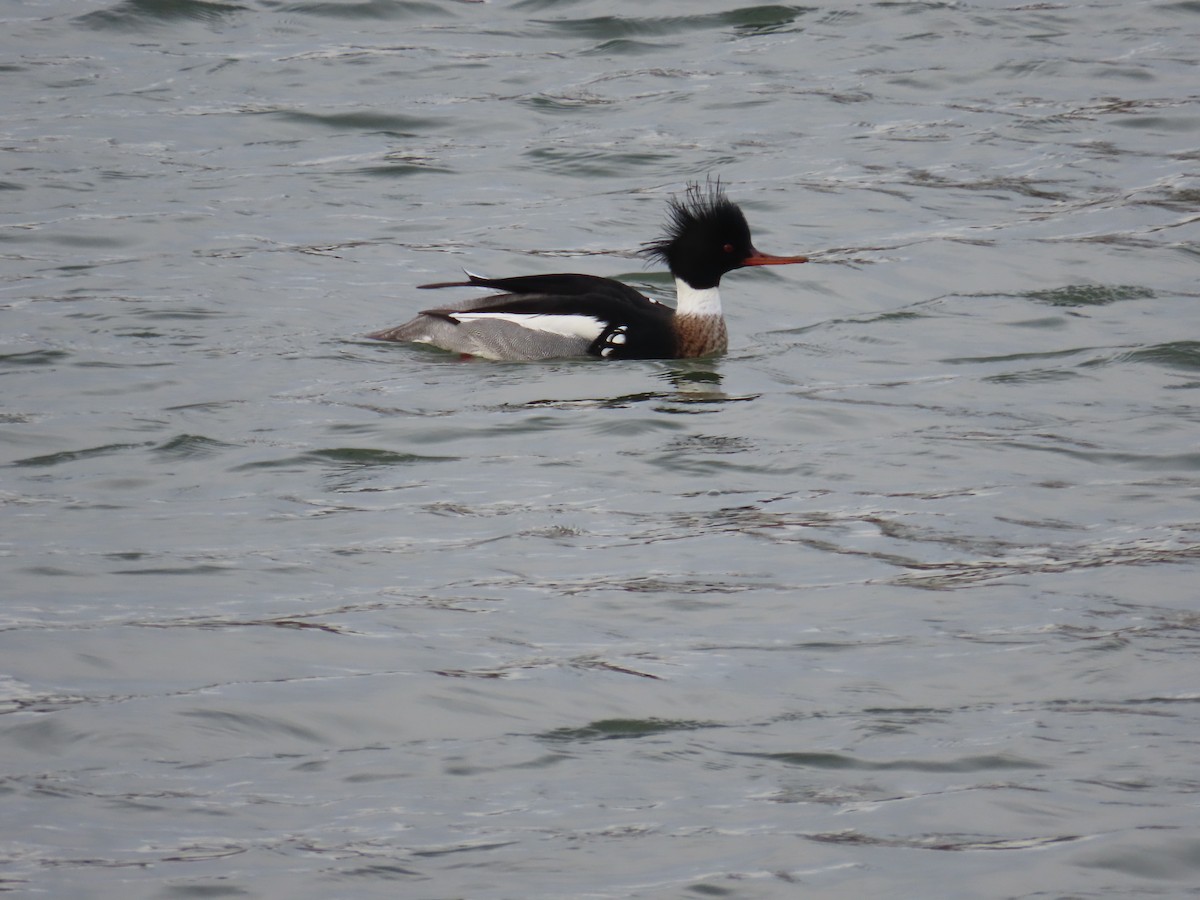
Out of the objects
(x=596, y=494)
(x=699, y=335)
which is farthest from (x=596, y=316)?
(x=596, y=494)

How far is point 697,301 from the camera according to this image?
1052cm

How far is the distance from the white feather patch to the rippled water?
31 cm

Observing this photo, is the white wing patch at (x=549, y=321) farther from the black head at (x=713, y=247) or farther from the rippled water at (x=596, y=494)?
the black head at (x=713, y=247)

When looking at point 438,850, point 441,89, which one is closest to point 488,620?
point 438,850

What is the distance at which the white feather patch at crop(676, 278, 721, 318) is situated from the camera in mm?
10477

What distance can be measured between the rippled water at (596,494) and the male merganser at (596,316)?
16 centimetres

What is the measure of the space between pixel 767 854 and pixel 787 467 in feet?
12.4

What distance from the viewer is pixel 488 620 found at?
19.8 ft

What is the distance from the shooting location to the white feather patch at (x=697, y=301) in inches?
412

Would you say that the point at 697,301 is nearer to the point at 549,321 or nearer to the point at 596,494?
the point at 549,321

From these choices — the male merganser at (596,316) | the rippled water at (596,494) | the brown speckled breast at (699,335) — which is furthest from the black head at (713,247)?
the rippled water at (596,494)

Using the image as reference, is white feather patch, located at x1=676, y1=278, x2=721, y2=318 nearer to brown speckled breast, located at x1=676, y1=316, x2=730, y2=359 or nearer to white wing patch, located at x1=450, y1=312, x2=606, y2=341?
brown speckled breast, located at x1=676, y1=316, x2=730, y2=359

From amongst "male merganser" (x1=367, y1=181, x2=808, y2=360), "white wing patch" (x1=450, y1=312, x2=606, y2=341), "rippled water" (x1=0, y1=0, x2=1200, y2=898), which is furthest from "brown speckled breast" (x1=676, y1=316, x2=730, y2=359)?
"white wing patch" (x1=450, y1=312, x2=606, y2=341)

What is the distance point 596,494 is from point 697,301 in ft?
10.3
